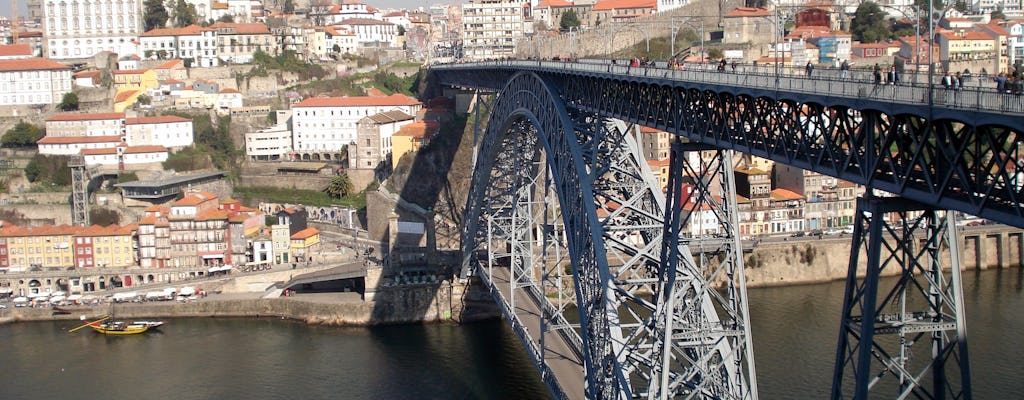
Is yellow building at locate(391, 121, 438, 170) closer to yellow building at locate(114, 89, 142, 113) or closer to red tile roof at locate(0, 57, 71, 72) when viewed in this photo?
yellow building at locate(114, 89, 142, 113)

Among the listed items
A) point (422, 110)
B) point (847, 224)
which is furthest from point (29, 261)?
point (847, 224)

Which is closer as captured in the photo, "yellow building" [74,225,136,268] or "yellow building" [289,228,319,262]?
"yellow building" [289,228,319,262]

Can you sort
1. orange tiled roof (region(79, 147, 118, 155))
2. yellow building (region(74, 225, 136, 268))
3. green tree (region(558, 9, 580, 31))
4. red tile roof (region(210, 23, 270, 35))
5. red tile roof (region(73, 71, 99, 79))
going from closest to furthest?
yellow building (region(74, 225, 136, 268)) → orange tiled roof (region(79, 147, 118, 155)) → red tile roof (region(73, 71, 99, 79)) → red tile roof (region(210, 23, 270, 35)) → green tree (region(558, 9, 580, 31))

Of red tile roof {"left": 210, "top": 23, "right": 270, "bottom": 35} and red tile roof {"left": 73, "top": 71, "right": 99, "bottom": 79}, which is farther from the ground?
red tile roof {"left": 210, "top": 23, "right": 270, "bottom": 35}

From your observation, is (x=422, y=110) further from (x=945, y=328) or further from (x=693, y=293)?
(x=945, y=328)

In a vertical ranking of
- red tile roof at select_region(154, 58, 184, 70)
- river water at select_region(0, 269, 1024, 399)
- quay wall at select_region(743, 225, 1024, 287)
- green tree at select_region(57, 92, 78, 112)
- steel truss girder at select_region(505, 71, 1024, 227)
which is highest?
red tile roof at select_region(154, 58, 184, 70)

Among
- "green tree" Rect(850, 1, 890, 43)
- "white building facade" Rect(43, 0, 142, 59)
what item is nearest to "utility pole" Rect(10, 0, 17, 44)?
"white building facade" Rect(43, 0, 142, 59)
